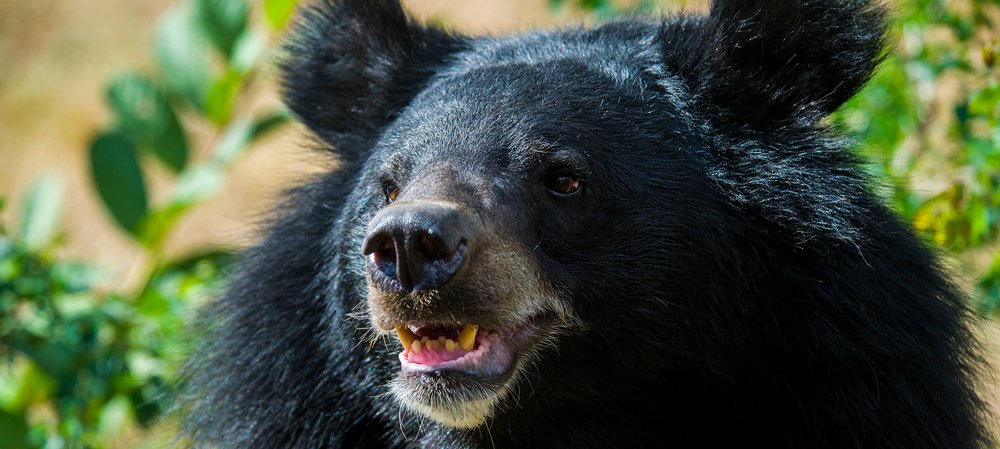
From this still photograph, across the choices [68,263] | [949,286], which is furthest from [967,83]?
[68,263]

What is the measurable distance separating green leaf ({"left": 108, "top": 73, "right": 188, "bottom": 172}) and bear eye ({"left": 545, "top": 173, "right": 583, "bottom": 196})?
4300 mm

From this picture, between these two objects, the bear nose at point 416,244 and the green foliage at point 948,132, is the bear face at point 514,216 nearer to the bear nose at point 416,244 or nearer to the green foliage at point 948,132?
the bear nose at point 416,244

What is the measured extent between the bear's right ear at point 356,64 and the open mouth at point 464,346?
940 millimetres

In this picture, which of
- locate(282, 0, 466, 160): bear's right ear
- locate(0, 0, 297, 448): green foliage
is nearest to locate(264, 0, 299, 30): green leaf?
locate(0, 0, 297, 448): green foliage

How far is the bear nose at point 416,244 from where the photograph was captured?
9.25ft

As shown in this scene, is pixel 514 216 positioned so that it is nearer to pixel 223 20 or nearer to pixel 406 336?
pixel 406 336

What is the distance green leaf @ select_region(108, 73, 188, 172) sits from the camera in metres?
6.86

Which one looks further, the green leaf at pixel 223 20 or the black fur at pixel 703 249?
the green leaf at pixel 223 20

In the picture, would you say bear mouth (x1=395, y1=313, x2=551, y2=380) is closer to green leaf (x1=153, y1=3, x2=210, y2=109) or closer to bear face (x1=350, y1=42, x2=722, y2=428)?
bear face (x1=350, y1=42, x2=722, y2=428)

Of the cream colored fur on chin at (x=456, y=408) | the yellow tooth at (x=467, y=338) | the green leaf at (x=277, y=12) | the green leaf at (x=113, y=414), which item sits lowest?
the green leaf at (x=113, y=414)

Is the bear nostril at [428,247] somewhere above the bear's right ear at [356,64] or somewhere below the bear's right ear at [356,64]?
below

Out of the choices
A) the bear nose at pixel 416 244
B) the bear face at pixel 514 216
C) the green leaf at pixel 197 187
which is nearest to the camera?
the bear nose at pixel 416 244

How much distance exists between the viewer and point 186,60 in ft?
23.2

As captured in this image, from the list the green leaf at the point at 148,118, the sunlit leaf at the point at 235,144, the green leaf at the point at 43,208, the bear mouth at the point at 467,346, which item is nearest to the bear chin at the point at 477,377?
the bear mouth at the point at 467,346
